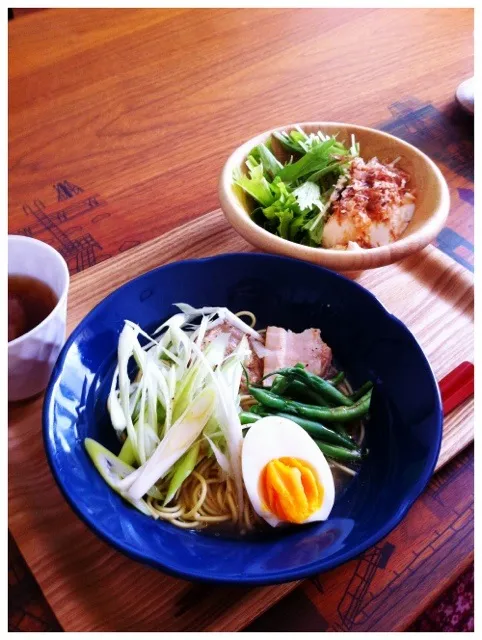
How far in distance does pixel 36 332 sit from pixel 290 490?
0.47 m

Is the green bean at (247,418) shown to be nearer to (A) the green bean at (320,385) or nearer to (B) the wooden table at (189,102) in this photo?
(A) the green bean at (320,385)

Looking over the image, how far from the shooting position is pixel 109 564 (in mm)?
866

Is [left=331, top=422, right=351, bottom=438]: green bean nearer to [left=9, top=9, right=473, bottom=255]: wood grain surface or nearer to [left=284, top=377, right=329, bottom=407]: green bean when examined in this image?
[left=284, top=377, right=329, bottom=407]: green bean

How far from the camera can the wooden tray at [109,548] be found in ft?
2.72

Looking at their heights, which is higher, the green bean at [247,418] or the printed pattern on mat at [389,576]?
the green bean at [247,418]

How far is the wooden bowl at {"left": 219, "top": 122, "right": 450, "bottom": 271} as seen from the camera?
1.12 m

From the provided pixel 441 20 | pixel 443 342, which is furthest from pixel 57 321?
pixel 441 20

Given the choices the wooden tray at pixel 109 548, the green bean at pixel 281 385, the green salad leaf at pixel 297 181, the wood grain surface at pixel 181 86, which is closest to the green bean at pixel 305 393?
the green bean at pixel 281 385

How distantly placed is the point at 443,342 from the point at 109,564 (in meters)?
0.74

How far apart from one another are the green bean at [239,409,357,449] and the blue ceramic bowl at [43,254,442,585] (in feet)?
0.17

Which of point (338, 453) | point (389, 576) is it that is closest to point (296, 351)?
point (338, 453)

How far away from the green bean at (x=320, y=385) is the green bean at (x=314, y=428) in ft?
0.20

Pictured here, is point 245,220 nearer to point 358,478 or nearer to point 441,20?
Answer: point 358,478

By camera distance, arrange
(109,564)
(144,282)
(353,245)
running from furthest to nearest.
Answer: (353,245)
(144,282)
(109,564)
